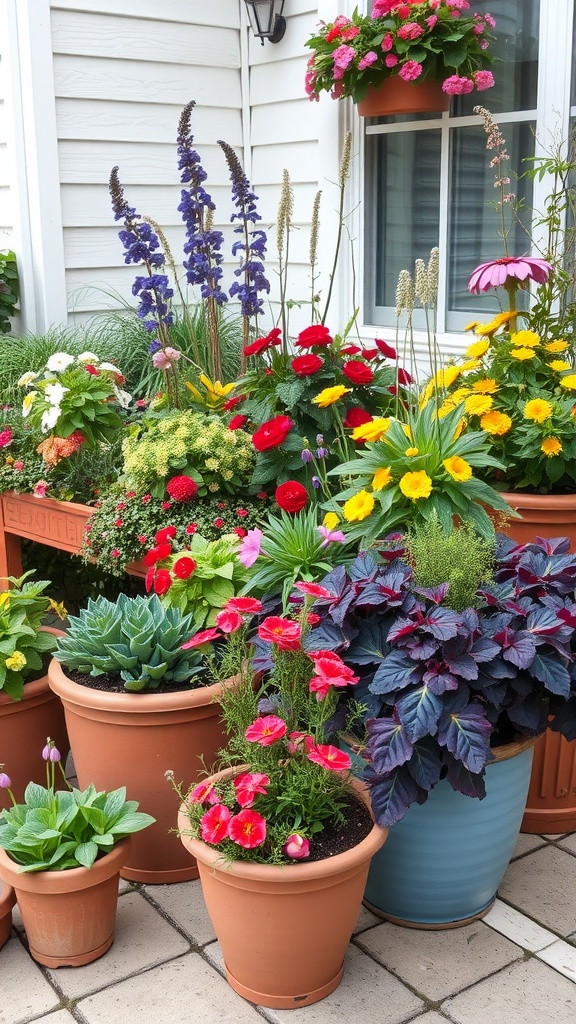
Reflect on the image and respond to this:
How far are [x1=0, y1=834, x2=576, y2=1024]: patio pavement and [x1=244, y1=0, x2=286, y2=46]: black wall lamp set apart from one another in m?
3.44

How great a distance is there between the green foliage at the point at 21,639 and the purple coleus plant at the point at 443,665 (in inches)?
36.0

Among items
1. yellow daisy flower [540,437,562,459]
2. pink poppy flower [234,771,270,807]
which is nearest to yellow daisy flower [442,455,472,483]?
yellow daisy flower [540,437,562,459]

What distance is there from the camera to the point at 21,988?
2152 mm

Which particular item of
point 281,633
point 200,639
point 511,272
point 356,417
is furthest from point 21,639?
point 511,272

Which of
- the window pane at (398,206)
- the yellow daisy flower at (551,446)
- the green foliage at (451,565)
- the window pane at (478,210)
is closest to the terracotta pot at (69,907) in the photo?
the green foliage at (451,565)

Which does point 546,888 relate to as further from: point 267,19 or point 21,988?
point 267,19

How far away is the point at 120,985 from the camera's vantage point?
214 cm

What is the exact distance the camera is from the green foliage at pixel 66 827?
2135mm

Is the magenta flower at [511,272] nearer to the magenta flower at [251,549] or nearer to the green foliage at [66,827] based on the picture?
the magenta flower at [251,549]

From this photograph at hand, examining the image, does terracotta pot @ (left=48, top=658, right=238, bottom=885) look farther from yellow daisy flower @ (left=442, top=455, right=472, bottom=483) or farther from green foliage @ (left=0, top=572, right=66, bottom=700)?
yellow daisy flower @ (left=442, top=455, right=472, bottom=483)

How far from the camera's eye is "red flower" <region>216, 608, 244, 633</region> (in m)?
2.12

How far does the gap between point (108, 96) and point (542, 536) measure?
2.82 meters

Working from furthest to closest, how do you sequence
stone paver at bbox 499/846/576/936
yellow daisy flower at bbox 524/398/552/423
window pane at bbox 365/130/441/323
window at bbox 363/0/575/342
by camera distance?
window pane at bbox 365/130/441/323, window at bbox 363/0/575/342, yellow daisy flower at bbox 524/398/552/423, stone paver at bbox 499/846/576/936

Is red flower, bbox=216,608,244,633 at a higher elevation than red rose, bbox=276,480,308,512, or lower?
lower
